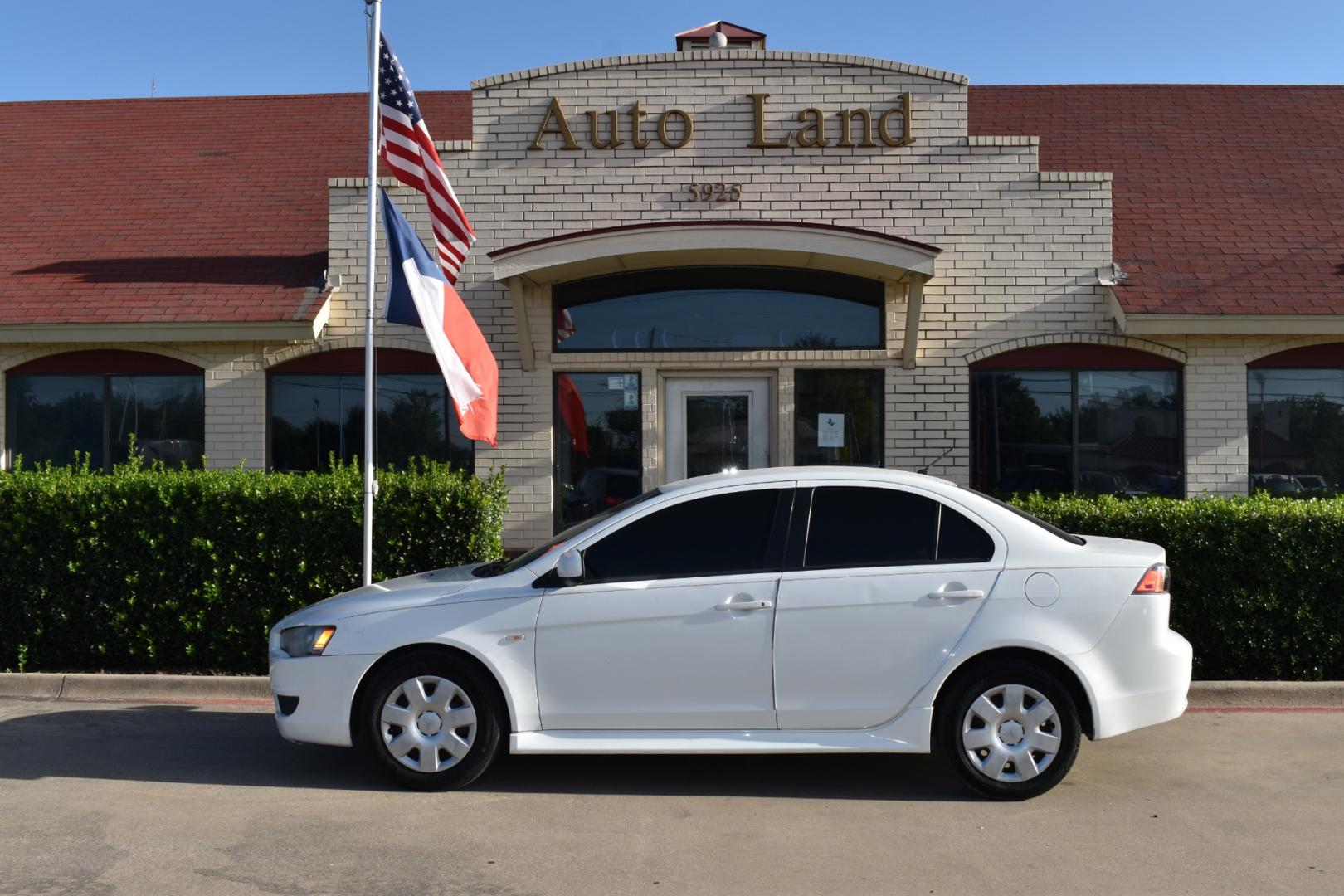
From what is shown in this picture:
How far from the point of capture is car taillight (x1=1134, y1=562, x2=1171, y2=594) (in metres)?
6.25

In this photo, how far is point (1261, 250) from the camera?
11.9m

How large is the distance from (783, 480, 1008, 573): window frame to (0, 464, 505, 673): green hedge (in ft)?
10.5

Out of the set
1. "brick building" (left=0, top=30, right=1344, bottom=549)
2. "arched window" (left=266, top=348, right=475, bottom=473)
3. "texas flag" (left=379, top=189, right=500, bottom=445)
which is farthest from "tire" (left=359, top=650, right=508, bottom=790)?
"arched window" (left=266, top=348, right=475, bottom=473)

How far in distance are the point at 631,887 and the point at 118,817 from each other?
2606 mm

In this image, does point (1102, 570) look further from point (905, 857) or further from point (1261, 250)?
point (1261, 250)

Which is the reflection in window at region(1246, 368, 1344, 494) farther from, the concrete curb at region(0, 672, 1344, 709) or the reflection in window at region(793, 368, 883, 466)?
the concrete curb at region(0, 672, 1344, 709)

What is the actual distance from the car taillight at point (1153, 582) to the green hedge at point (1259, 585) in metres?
2.41

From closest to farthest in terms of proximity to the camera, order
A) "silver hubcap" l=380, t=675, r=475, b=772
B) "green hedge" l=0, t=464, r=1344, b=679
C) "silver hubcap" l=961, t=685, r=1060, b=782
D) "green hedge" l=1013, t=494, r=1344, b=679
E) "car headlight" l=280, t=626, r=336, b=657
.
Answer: "silver hubcap" l=961, t=685, r=1060, b=782
"silver hubcap" l=380, t=675, r=475, b=772
"car headlight" l=280, t=626, r=336, b=657
"green hedge" l=1013, t=494, r=1344, b=679
"green hedge" l=0, t=464, r=1344, b=679

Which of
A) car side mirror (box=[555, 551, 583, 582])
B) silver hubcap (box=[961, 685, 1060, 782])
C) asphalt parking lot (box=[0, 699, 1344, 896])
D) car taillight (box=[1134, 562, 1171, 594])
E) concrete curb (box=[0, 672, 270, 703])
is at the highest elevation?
car side mirror (box=[555, 551, 583, 582])

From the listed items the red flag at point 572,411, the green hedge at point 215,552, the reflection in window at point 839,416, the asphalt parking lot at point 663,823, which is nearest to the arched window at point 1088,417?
the reflection in window at point 839,416

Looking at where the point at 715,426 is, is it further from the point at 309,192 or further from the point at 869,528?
the point at 869,528

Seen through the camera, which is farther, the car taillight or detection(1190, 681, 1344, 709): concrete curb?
detection(1190, 681, 1344, 709): concrete curb

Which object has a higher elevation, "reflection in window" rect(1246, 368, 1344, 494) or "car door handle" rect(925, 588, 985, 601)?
"reflection in window" rect(1246, 368, 1344, 494)

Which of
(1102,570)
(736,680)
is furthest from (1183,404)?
(736,680)
